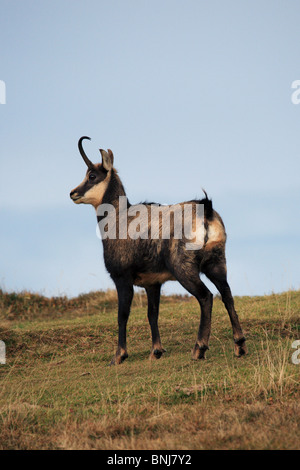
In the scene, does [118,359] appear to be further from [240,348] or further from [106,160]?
[106,160]

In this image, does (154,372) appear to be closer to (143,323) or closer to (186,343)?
(186,343)

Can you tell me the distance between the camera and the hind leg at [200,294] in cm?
913

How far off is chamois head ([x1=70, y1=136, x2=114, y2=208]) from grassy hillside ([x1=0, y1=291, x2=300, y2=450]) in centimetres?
318

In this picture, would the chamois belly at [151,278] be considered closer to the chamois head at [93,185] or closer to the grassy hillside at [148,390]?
the grassy hillside at [148,390]

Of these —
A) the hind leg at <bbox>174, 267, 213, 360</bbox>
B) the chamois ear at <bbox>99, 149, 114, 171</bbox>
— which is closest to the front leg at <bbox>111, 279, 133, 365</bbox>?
the hind leg at <bbox>174, 267, 213, 360</bbox>

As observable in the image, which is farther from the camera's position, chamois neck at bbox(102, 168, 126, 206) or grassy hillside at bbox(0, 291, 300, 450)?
chamois neck at bbox(102, 168, 126, 206)

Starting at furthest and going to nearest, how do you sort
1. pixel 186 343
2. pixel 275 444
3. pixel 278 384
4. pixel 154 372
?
pixel 186 343
pixel 154 372
pixel 278 384
pixel 275 444

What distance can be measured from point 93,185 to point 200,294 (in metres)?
3.28

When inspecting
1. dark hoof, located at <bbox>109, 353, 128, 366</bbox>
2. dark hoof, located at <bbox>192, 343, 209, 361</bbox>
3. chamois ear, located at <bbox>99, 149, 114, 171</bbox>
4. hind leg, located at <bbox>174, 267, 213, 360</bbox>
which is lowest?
dark hoof, located at <bbox>109, 353, 128, 366</bbox>

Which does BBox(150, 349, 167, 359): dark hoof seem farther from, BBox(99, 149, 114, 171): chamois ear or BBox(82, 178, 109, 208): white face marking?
BBox(99, 149, 114, 171): chamois ear

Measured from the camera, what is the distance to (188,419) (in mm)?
6055

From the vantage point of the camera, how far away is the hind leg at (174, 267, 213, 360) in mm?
9133
